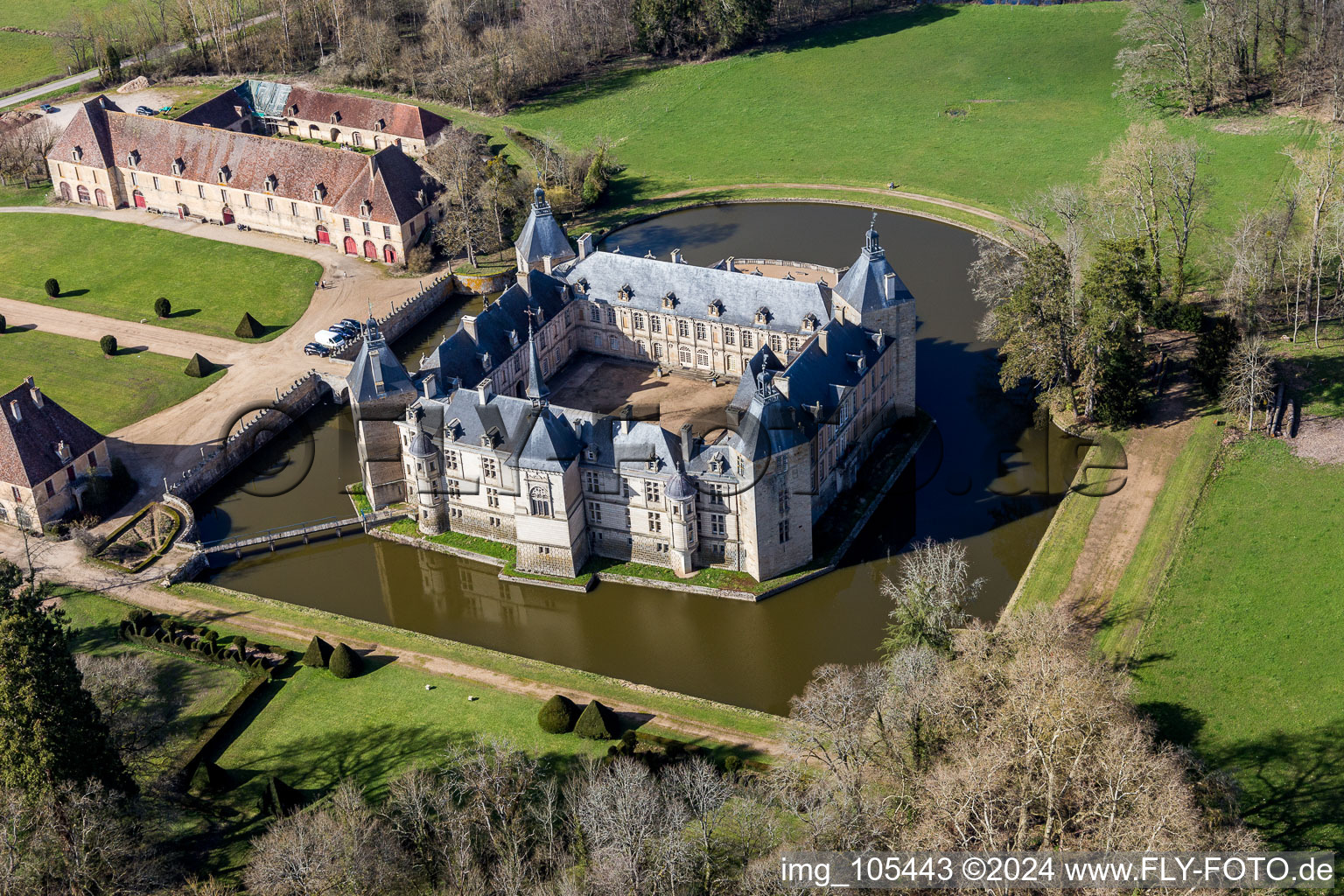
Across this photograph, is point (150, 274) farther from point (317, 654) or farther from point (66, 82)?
point (317, 654)

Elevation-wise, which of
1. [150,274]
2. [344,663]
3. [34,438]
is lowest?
[344,663]

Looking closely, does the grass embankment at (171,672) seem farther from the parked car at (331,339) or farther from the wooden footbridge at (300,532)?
the parked car at (331,339)

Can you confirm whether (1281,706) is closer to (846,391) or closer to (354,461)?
(846,391)

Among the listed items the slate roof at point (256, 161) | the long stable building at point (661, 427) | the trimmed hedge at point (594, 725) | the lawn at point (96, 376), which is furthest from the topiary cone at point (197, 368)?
the trimmed hedge at point (594, 725)

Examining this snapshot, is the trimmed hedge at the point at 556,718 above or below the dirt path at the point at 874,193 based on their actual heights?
below

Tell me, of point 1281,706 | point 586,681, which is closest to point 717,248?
point 586,681

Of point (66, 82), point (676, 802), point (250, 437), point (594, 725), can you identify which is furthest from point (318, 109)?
point (676, 802)

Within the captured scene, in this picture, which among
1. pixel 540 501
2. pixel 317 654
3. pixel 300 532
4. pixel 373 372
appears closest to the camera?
pixel 317 654
